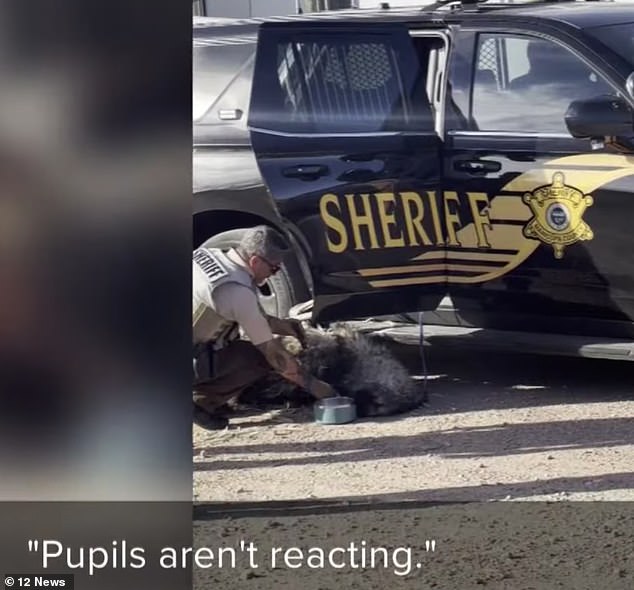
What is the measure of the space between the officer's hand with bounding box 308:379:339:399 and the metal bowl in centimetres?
8

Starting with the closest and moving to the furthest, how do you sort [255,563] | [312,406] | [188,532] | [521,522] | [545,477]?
1. [188,532]
2. [255,563]
3. [521,522]
4. [545,477]
5. [312,406]

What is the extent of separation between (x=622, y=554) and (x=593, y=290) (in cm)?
131

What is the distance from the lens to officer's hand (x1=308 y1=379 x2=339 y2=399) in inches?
225

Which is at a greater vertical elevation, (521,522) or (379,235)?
(379,235)

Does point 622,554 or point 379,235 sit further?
point 379,235

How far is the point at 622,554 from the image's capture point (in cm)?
447

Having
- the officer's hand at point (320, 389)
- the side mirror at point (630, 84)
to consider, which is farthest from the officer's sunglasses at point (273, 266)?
the side mirror at point (630, 84)

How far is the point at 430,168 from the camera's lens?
5.55m

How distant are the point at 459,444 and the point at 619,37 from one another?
1710 millimetres

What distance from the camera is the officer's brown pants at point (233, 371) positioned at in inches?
225

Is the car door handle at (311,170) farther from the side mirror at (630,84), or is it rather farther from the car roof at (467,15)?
the side mirror at (630,84)

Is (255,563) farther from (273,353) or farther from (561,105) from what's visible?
(561,105)

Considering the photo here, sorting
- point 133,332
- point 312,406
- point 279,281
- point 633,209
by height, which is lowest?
point 312,406

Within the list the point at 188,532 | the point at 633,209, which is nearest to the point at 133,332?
the point at 188,532
